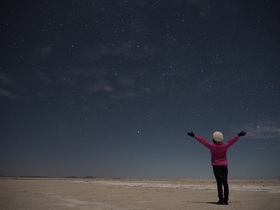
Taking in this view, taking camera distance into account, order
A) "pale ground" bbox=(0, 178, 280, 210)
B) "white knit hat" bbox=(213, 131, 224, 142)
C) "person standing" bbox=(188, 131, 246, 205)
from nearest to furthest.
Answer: "pale ground" bbox=(0, 178, 280, 210) → "person standing" bbox=(188, 131, 246, 205) → "white knit hat" bbox=(213, 131, 224, 142)

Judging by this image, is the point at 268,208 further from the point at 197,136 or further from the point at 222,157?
the point at 197,136

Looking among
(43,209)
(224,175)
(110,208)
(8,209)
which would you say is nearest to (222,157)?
(224,175)

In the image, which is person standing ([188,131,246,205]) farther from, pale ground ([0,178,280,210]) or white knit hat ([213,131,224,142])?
pale ground ([0,178,280,210])

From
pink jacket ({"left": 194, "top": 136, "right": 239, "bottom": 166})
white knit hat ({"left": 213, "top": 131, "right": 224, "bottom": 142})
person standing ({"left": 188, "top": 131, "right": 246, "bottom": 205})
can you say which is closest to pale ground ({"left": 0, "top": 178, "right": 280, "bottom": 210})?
person standing ({"left": 188, "top": 131, "right": 246, "bottom": 205})

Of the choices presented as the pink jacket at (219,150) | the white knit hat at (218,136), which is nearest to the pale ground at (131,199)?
the pink jacket at (219,150)

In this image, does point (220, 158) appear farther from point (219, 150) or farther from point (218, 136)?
point (218, 136)

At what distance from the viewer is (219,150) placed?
7.76m

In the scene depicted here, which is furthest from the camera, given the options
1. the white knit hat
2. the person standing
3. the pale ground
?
the white knit hat

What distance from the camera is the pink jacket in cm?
776

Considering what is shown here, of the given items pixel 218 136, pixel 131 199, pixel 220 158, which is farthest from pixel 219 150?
pixel 131 199

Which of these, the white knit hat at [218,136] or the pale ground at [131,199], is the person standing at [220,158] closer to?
the white knit hat at [218,136]

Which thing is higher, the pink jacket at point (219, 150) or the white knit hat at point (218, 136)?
the white knit hat at point (218, 136)

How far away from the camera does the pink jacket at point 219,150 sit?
25.5 ft

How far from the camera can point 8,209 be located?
6551 millimetres
